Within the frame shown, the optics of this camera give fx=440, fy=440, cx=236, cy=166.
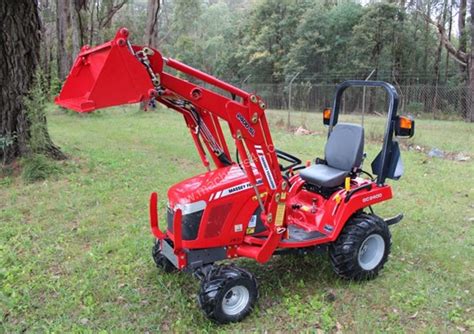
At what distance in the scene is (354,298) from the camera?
362 cm

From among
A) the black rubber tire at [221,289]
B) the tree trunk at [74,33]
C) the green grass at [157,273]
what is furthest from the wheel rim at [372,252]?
the tree trunk at [74,33]

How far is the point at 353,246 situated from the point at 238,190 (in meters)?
1.11

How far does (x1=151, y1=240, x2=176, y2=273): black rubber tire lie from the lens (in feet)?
12.9

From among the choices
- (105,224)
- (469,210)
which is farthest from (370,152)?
(105,224)

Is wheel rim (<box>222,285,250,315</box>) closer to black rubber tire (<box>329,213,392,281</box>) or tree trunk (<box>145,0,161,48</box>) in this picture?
black rubber tire (<box>329,213,392,281</box>)

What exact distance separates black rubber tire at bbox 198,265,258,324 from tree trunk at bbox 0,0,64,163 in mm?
5181

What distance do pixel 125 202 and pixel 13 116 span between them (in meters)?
2.63

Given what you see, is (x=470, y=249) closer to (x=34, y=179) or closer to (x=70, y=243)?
(x=70, y=243)

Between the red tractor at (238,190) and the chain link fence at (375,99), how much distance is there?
13570mm

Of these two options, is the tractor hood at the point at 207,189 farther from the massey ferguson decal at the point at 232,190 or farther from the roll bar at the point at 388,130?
the roll bar at the point at 388,130

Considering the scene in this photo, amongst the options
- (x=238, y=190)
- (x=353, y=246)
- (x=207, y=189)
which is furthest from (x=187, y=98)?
(x=353, y=246)


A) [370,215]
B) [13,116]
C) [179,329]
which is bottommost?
[179,329]

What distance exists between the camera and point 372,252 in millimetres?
3969

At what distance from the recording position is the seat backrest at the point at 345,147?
4.02 m
